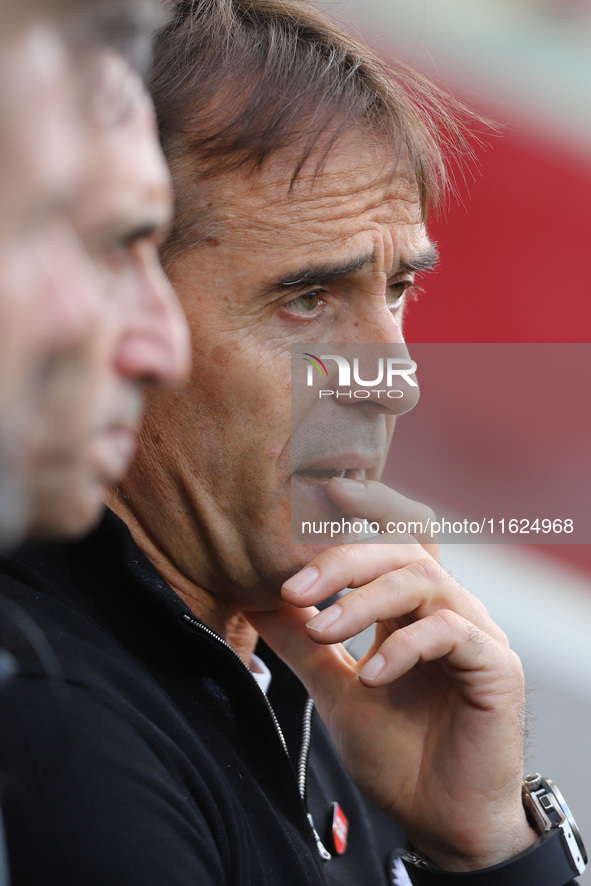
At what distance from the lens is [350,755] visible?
156 cm

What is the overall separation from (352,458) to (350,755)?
0.52 m

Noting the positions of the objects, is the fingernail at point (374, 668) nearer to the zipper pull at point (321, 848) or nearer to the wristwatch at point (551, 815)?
the zipper pull at point (321, 848)

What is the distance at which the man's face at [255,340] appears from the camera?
140 cm

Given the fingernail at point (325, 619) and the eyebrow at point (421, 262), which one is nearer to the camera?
the fingernail at point (325, 619)

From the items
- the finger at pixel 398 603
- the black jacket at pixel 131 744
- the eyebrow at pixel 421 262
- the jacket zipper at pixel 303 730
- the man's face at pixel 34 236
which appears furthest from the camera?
the eyebrow at pixel 421 262

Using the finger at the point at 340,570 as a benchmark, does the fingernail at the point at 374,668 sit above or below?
below

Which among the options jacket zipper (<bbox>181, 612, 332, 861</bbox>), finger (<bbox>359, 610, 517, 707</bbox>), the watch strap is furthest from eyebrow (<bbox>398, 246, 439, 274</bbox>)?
the watch strap

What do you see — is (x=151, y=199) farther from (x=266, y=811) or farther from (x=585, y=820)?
(x=585, y=820)

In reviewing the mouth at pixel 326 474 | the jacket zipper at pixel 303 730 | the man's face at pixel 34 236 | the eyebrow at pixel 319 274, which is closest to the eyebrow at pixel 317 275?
the eyebrow at pixel 319 274

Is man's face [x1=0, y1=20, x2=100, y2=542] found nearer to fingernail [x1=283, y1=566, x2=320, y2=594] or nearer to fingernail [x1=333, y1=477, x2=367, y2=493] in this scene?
fingernail [x1=283, y1=566, x2=320, y2=594]

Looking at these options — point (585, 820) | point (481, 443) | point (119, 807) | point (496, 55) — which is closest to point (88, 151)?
point (119, 807)

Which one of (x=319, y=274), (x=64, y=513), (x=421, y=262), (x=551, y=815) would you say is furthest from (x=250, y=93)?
(x=551, y=815)

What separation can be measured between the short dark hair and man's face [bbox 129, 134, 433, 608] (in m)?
0.04

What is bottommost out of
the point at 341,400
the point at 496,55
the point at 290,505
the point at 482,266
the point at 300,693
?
the point at 300,693
